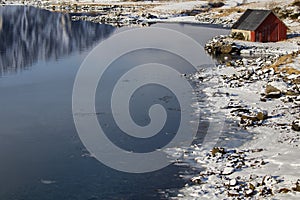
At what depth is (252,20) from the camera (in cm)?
4144

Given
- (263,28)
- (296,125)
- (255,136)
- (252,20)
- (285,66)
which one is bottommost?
(255,136)

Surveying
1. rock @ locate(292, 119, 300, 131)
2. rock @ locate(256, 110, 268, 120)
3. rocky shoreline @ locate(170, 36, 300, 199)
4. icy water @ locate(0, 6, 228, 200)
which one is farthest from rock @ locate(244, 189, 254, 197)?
rock @ locate(256, 110, 268, 120)

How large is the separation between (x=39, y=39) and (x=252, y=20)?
19393 millimetres

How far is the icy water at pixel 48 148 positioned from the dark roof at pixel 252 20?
1125cm

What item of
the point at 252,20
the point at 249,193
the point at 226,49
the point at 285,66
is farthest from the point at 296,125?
the point at 252,20

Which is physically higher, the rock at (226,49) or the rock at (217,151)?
the rock at (226,49)

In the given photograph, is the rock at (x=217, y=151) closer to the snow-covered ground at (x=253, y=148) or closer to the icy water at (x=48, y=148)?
the snow-covered ground at (x=253, y=148)

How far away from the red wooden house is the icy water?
11.1 m

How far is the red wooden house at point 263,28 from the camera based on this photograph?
40.1 m

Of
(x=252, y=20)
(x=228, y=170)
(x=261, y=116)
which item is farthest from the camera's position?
(x=252, y=20)

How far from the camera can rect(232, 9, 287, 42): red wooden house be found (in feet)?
131

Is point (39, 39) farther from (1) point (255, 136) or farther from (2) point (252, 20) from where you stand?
(1) point (255, 136)

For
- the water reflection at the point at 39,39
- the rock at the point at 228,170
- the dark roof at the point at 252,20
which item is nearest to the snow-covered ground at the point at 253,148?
the rock at the point at 228,170

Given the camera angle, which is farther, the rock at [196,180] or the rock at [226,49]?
the rock at [226,49]
